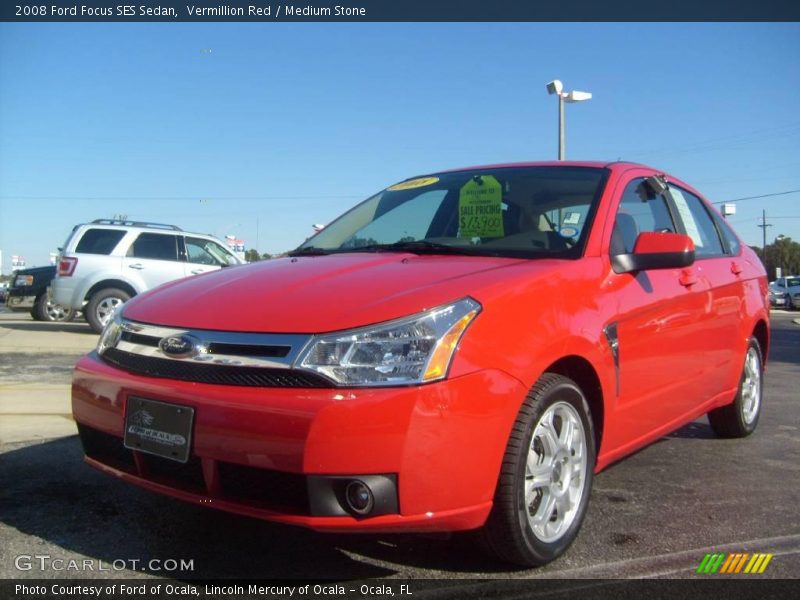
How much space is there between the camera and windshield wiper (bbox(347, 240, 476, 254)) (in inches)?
126

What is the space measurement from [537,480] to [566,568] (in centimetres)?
35

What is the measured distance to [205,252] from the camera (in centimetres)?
1257

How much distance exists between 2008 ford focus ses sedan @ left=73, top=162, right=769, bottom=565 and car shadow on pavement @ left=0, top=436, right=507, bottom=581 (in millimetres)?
324

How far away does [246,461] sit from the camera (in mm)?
2256

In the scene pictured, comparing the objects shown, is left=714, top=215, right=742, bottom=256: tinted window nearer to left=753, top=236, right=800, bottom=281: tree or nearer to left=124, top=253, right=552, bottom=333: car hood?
left=124, top=253, right=552, bottom=333: car hood

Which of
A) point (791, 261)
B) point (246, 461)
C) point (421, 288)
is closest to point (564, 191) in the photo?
point (421, 288)

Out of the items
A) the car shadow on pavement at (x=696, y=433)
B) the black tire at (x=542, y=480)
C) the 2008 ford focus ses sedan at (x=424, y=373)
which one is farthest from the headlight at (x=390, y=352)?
the car shadow on pavement at (x=696, y=433)

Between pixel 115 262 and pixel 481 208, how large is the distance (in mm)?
9528

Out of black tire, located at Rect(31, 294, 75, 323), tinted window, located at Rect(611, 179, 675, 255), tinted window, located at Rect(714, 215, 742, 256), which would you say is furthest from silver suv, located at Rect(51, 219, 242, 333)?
tinted window, located at Rect(611, 179, 675, 255)

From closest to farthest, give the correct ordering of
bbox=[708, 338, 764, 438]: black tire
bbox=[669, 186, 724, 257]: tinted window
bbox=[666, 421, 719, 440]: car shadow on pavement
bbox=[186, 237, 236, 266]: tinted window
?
1. bbox=[669, 186, 724, 257]: tinted window
2. bbox=[708, 338, 764, 438]: black tire
3. bbox=[666, 421, 719, 440]: car shadow on pavement
4. bbox=[186, 237, 236, 266]: tinted window

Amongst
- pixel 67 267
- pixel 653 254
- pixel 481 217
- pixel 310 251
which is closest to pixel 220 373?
pixel 310 251

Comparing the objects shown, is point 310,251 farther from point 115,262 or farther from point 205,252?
point 205,252

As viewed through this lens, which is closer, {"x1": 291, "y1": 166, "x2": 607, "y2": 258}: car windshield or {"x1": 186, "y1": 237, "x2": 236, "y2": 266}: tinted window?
{"x1": 291, "y1": 166, "x2": 607, "y2": 258}: car windshield

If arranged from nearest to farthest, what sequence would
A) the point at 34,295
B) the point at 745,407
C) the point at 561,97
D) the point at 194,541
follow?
1. the point at 194,541
2. the point at 745,407
3. the point at 34,295
4. the point at 561,97
